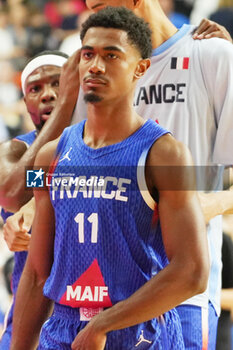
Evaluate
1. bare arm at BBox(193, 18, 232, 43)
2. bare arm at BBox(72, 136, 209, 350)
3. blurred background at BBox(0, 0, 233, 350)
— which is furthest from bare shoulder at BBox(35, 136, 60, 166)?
blurred background at BBox(0, 0, 233, 350)

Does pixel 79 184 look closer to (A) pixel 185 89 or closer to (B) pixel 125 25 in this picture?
(B) pixel 125 25

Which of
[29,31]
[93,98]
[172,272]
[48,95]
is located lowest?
[172,272]

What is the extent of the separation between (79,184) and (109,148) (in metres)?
0.17

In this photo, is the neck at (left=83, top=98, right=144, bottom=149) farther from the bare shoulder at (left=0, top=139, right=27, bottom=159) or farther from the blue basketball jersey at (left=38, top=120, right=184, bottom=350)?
the bare shoulder at (left=0, top=139, right=27, bottom=159)

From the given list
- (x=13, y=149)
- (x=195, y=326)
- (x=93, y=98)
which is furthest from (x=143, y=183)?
(x=13, y=149)

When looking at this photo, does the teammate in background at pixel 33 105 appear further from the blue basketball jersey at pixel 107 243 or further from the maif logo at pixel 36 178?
the blue basketball jersey at pixel 107 243

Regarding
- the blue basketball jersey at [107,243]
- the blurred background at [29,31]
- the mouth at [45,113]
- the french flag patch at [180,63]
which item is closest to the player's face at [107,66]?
the blue basketball jersey at [107,243]

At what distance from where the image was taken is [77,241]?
2.62m

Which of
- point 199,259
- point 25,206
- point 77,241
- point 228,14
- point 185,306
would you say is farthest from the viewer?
point 228,14

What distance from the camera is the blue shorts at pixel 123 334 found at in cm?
254

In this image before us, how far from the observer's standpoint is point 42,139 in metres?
3.55

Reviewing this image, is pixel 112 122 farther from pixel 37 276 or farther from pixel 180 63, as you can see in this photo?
pixel 180 63

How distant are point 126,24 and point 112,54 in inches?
6.3

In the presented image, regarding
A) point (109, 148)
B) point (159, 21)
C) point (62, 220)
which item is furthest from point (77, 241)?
point (159, 21)
